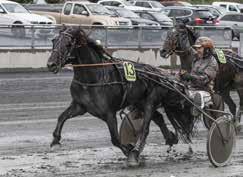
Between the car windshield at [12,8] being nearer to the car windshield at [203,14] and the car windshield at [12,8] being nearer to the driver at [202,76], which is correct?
the car windshield at [203,14]

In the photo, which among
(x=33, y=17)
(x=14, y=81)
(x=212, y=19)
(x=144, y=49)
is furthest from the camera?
(x=212, y=19)

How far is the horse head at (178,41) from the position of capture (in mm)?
12789

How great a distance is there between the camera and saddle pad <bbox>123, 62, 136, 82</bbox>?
979 centimetres

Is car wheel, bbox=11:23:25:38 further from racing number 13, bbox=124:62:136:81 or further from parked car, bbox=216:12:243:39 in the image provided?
parked car, bbox=216:12:243:39

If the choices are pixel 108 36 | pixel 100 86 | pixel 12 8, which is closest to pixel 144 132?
pixel 100 86

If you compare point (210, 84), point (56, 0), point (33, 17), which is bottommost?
point (56, 0)

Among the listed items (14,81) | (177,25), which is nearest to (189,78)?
(177,25)

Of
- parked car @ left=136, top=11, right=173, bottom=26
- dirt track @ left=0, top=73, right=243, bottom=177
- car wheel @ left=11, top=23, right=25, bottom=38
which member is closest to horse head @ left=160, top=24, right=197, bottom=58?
dirt track @ left=0, top=73, right=243, bottom=177

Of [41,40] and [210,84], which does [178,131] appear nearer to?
[210,84]

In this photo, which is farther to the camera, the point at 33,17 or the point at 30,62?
the point at 33,17

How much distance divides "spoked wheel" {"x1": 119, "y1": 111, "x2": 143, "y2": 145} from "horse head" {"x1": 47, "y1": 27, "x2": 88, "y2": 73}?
62.0 inches

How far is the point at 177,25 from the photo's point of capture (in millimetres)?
13039

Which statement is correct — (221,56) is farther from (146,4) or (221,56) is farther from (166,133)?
(146,4)

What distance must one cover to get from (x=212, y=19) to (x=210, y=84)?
38.5 meters
